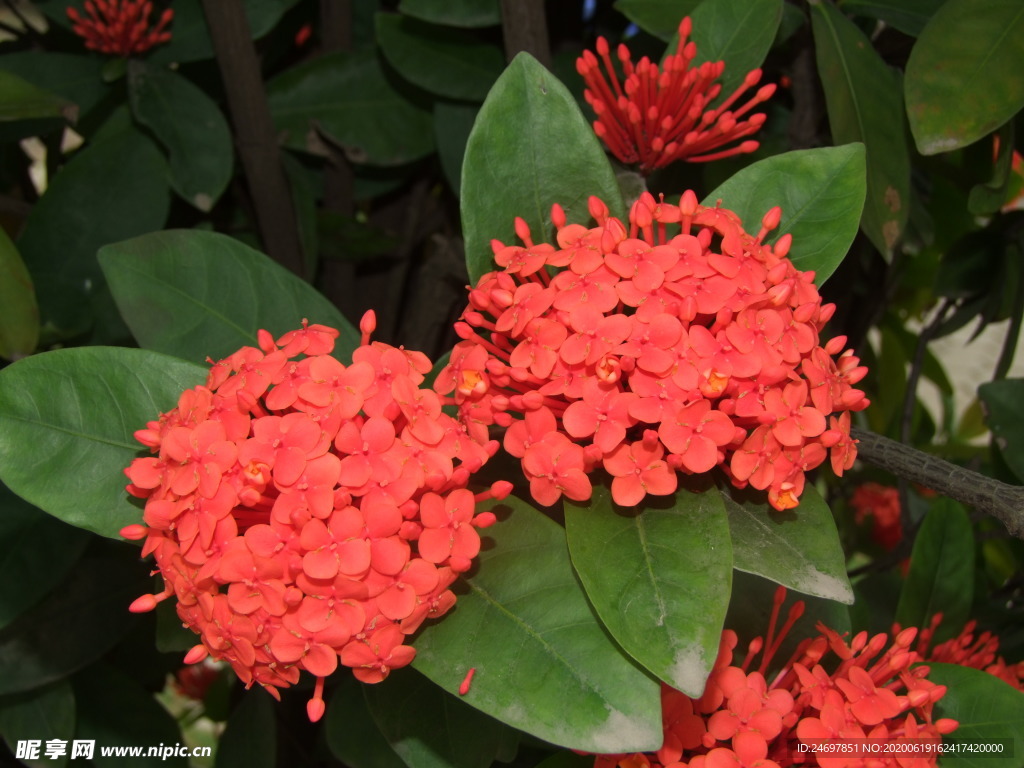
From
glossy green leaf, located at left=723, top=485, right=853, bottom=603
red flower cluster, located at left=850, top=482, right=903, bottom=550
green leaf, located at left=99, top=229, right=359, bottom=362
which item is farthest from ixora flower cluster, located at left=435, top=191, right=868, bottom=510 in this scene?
red flower cluster, located at left=850, top=482, right=903, bottom=550

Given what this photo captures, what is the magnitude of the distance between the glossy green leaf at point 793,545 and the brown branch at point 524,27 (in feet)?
2.42

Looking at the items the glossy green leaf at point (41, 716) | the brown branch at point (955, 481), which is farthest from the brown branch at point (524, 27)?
the glossy green leaf at point (41, 716)

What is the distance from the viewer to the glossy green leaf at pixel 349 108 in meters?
1.63

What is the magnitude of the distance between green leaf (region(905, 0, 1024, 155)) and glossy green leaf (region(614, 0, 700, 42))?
13.1 inches

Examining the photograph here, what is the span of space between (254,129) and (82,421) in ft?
2.30

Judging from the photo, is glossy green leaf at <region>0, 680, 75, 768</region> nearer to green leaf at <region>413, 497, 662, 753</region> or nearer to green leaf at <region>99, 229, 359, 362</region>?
green leaf at <region>99, 229, 359, 362</region>

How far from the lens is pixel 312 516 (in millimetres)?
739

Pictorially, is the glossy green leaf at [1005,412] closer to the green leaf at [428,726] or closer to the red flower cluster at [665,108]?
the red flower cluster at [665,108]

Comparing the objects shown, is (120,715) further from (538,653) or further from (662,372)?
(662,372)

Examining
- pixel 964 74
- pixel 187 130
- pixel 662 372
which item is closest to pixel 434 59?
pixel 187 130

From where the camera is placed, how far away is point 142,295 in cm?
108

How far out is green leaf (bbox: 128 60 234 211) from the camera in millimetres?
1421

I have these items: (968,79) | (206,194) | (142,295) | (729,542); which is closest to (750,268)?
(729,542)

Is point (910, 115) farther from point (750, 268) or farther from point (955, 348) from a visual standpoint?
point (955, 348)
